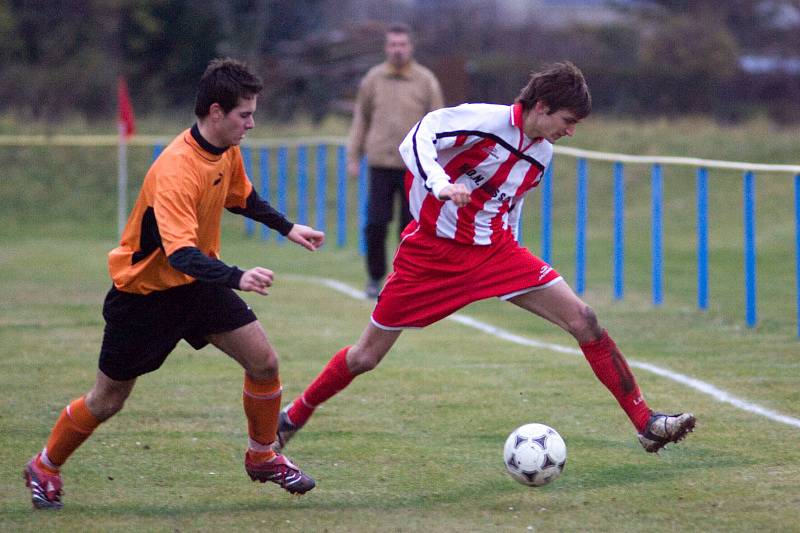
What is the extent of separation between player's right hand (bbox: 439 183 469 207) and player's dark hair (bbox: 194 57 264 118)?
79cm

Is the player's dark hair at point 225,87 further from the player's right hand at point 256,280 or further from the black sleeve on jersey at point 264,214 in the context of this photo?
the player's right hand at point 256,280

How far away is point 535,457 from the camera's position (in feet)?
17.8

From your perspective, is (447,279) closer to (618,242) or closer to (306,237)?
(306,237)

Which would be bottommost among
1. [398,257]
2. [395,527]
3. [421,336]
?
[421,336]

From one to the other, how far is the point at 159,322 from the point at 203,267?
0.52 m

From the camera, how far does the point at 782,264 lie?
1527cm

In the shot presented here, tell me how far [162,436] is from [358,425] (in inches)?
36.3

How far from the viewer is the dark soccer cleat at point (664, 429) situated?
557 cm

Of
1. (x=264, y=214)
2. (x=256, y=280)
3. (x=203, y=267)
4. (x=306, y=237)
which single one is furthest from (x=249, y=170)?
(x=256, y=280)

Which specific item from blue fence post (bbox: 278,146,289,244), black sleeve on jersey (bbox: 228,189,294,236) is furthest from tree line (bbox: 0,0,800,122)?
black sleeve on jersey (bbox: 228,189,294,236)

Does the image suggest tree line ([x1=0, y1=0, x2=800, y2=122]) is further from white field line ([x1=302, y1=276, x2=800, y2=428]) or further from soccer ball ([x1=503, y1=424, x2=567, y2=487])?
soccer ball ([x1=503, y1=424, x2=567, y2=487])

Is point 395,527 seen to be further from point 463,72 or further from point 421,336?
point 463,72

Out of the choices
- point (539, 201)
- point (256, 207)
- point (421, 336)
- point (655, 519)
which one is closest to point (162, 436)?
point (256, 207)

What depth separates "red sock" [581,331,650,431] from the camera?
19.0 ft
